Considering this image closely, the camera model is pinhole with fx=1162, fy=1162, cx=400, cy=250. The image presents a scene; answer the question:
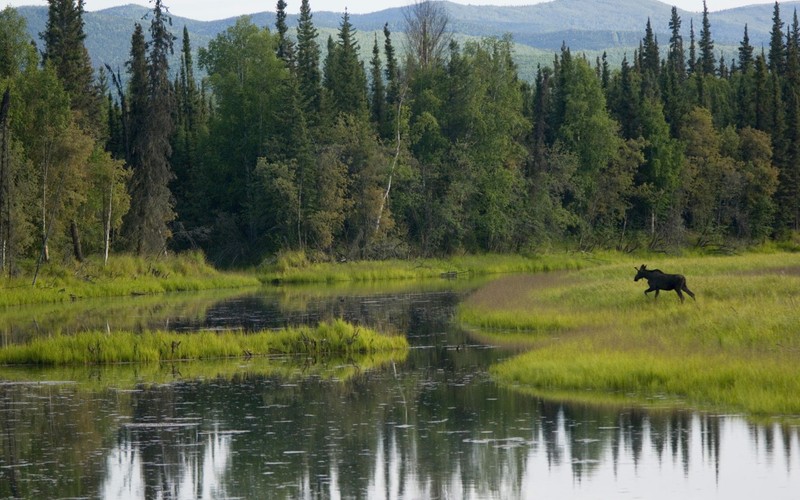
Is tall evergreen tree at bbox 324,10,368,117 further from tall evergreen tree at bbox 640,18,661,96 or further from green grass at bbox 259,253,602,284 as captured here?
tall evergreen tree at bbox 640,18,661,96

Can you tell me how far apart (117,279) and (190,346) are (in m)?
30.7

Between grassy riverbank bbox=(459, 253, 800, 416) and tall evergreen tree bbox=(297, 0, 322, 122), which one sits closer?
grassy riverbank bbox=(459, 253, 800, 416)

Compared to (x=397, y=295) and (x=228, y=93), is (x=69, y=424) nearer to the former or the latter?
A: (x=397, y=295)

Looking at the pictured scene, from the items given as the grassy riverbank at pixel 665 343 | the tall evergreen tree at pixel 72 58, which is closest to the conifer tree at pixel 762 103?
the tall evergreen tree at pixel 72 58

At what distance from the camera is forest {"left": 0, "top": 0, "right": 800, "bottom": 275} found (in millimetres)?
68250

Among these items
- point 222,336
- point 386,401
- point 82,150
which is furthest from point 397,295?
point 386,401

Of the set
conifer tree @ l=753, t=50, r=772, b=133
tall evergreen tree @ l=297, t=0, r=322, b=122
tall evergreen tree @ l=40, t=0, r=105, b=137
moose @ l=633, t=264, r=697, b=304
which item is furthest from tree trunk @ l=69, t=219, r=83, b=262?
conifer tree @ l=753, t=50, r=772, b=133

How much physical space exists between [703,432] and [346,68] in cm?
7019

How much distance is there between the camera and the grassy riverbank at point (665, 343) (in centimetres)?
2364

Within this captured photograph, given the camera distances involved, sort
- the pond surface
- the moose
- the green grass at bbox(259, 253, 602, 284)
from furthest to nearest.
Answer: the green grass at bbox(259, 253, 602, 284) → the moose → the pond surface

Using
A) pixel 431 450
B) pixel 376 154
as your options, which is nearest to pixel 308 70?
pixel 376 154

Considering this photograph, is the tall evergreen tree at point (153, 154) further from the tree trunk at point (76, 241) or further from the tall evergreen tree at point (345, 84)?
the tall evergreen tree at point (345, 84)

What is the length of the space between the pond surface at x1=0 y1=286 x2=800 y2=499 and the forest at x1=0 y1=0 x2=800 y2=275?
36941mm

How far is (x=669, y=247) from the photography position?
3516 inches
